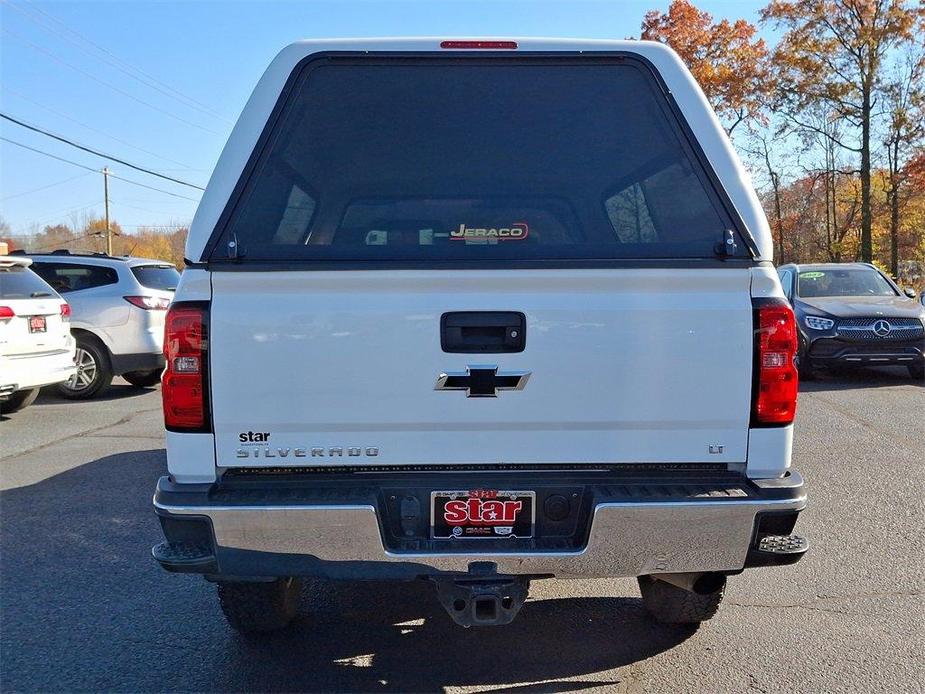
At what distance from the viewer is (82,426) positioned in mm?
8180

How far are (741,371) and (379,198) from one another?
1442mm

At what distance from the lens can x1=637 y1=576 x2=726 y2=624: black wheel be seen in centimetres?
328

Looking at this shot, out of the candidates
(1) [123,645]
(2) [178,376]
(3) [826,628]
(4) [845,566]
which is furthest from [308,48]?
(4) [845,566]

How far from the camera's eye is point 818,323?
10.4 meters

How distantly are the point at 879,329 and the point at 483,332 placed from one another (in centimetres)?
937

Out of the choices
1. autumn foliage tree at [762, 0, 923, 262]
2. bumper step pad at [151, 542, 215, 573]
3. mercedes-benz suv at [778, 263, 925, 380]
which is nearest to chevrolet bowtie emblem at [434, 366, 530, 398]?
bumper step pad at [151, 542, 215, 573]

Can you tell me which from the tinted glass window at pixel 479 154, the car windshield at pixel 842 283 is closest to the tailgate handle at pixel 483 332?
the tinted glass window at pixel 479 154

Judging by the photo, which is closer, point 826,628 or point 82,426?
point 826,628

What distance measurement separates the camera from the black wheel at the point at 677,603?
10.8 ft

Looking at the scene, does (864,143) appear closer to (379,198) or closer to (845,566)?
(845,566)

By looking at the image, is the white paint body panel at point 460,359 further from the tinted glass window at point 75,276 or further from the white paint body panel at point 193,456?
the tinted glass window at point 75,276

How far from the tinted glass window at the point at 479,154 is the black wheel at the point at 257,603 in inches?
55.7

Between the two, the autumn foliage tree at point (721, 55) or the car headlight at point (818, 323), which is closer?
the car headlight at point (818, 323)

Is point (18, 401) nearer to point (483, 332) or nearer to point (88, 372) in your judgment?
point (88, 372)
